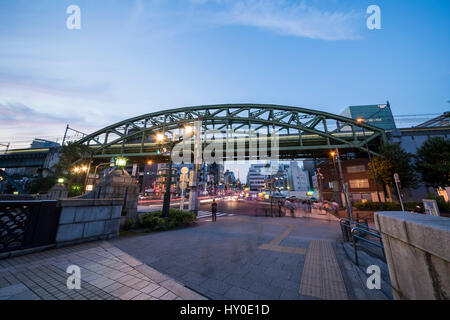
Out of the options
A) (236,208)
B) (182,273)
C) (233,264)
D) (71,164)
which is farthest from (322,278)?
(71,164)

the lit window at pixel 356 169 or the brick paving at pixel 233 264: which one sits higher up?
the lit window at pixel 356 169

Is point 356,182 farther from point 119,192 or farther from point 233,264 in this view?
point 119,192

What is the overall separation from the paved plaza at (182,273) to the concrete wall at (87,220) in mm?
497

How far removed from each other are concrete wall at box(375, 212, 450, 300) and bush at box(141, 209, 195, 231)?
32.6 feet

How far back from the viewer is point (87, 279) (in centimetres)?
363

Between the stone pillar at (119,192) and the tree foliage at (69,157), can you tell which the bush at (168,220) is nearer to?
the stone pillar at (119,192)

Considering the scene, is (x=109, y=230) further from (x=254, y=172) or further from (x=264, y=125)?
(x=254, y=172)

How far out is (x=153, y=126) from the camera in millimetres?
37625

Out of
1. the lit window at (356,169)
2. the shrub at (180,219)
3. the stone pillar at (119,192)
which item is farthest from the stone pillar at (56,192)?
the lit window at (356,169)

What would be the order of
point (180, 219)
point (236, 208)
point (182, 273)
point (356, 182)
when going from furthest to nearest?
point (356, 182) → point (236, 208) → point (180, 219) → point (182, 273)

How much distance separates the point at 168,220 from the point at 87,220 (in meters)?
4.55

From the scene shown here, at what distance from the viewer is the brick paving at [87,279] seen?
3.07 m

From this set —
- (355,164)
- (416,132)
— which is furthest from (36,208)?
(416,132)
